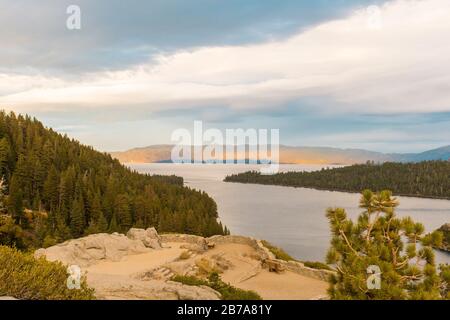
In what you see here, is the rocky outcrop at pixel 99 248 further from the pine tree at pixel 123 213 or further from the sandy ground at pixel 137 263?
the pine tree at pixel 123 213

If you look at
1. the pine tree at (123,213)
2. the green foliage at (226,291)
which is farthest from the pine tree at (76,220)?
the green foliage at (226,291)

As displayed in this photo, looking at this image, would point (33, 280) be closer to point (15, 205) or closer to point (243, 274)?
point (243, 274)

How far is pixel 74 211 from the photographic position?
7019cm

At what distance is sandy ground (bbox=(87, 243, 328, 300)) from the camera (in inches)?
943

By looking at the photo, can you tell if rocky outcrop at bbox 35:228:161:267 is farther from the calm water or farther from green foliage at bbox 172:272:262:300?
the calm water

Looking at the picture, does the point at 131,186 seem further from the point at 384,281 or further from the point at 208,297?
the point at 384,281

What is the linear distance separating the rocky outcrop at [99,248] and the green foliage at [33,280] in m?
12.2

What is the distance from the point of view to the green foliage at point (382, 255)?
11125 millimetres

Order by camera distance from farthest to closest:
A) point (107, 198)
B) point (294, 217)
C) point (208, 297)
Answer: point (294, 217)
point (107, 198)
point (208, 297)

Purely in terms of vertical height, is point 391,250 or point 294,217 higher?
point 391,250

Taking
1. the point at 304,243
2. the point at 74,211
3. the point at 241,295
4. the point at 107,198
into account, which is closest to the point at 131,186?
the point at 107,198

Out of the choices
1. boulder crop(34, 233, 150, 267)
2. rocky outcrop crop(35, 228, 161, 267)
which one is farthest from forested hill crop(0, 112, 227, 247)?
boulder crop(34, 233, 150, 267)

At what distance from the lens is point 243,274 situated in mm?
28938
